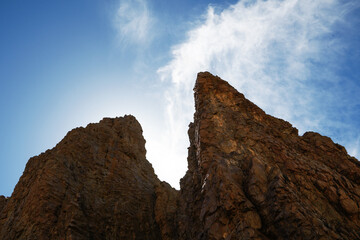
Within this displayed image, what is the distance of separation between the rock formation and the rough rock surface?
155mm

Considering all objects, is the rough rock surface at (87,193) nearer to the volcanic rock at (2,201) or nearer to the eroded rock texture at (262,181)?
the eroded rock texture at (262,181)

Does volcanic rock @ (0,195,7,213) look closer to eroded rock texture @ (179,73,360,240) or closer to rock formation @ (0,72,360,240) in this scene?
rock formation @ (0,72,360,240)

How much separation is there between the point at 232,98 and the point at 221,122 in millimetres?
7573

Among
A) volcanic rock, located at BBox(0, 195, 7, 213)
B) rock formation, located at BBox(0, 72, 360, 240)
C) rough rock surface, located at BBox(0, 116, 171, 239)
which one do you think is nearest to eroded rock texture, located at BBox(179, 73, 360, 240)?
rock formation, located at BBox(0, 72, 360, 240)

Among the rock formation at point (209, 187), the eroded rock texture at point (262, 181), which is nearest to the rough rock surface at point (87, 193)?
the rock formation at point (209, 187)

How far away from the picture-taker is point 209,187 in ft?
85.3

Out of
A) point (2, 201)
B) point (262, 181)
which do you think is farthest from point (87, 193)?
point (2, 201)

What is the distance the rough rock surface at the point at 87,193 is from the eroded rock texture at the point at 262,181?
374 inches

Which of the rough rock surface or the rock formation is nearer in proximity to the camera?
the rock formation

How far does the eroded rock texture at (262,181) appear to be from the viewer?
20.4m

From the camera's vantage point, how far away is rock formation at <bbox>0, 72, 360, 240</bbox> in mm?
21562

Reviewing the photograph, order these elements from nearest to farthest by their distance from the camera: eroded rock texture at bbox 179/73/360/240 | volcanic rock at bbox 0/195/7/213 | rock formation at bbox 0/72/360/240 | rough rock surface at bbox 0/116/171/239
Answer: eroded rock texture at bbox 179/73/360/240, rock formation at bbox 0/72/360/240, rough rock surface at bbox 0/116/171/239, volcanic rock at bbox 0/195/7/213

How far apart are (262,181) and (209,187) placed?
5545mm

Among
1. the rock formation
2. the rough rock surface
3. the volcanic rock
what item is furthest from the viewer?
the volcanic rock
